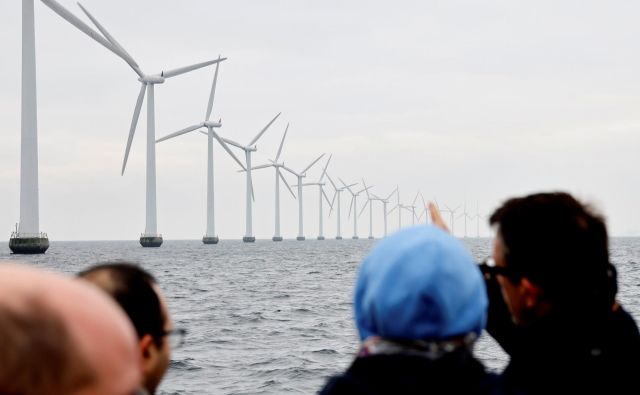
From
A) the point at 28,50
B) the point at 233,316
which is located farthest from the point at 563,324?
the point at 28,50

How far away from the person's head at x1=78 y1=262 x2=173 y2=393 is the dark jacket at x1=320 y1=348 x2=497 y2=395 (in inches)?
30.0

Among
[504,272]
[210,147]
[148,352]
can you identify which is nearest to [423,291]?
[504,272]

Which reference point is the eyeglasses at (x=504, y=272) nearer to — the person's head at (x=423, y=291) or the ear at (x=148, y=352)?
the person's head at (x=423, y=291)

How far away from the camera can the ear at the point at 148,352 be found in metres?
2.68

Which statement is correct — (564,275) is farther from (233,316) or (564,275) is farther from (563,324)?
(233,316)

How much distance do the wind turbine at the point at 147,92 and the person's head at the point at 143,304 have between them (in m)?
73.0

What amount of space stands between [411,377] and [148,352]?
991 mm

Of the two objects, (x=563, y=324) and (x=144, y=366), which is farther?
(x=563, y=324)

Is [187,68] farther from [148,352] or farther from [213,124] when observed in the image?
[148,352]

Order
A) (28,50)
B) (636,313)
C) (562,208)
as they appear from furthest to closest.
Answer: (28,50) → (636,313) → (562,208)

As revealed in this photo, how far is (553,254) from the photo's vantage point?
2861mm

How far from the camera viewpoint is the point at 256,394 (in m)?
16.4

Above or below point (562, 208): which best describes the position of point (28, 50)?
above

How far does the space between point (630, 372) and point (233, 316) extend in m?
29.3
